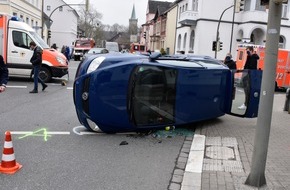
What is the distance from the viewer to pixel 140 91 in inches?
269

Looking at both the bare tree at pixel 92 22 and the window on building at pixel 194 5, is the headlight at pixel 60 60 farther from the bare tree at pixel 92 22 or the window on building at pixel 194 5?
the bare tree at pixel 92 22

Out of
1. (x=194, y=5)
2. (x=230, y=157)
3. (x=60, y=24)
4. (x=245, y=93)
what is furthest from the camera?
(x=60, y=24)

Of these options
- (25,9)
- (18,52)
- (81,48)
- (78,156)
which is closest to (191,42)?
(81,48)

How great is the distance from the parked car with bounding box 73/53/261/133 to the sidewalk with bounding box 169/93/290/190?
695mm

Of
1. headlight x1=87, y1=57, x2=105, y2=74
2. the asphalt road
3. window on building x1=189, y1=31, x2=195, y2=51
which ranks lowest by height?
the asphalt road

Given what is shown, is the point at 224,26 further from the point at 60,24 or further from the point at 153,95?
the point at 60,24

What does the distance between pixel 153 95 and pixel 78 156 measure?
2003 millimetres

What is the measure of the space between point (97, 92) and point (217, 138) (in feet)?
8.38

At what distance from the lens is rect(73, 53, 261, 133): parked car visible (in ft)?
21.9

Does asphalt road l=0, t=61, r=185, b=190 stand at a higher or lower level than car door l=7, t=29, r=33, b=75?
lower

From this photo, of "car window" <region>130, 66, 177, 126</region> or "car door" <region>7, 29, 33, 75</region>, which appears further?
"car door" <region>7, 29, 33, 75</region>

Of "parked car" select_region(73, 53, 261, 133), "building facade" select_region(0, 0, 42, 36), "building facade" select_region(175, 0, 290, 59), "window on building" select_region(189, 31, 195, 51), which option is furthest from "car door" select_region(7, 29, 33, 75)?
"window on building" select_region(189, 31, 195, 51)

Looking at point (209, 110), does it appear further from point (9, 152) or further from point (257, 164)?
point (9, 152)

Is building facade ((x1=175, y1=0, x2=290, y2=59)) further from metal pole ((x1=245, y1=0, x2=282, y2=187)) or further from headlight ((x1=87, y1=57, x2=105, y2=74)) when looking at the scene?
metal pole ((x1=245, y1=0, x2=282, y2=187))
